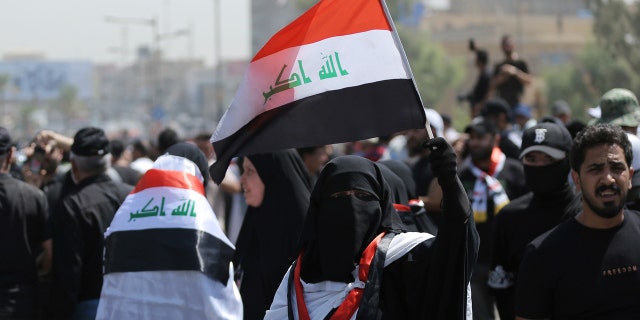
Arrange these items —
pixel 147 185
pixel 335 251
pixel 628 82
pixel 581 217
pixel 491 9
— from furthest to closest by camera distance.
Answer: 1. pixel 491 9
2. pixel 628 82
3. pixel 147 185
4. pixel 581 217
5. pixel 335 251

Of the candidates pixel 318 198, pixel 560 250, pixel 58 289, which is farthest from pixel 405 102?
pixel 58 289

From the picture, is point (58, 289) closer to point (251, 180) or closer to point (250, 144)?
point (251, 180)

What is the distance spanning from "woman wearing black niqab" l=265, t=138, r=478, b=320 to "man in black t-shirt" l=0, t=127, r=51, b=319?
276cm

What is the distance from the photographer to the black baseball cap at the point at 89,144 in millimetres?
6898

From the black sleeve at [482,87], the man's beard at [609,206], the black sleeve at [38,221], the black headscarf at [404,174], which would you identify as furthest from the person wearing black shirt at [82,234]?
the black sleeve at [482,87]

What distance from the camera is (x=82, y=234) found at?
21.8 ft

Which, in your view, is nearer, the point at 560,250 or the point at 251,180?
the point at 560,250

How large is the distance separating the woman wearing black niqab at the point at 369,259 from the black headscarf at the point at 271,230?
1.44 m

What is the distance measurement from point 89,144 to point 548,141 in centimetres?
287

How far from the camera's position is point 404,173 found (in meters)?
6.19

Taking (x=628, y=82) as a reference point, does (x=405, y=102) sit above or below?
above

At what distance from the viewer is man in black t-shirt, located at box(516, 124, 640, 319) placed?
4.41m

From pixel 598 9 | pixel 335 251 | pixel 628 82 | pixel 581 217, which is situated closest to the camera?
pixel 335 251

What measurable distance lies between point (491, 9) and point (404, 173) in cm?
10268
